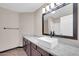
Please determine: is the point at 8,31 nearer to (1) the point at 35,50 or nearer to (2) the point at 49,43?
(1) the point at 35,50

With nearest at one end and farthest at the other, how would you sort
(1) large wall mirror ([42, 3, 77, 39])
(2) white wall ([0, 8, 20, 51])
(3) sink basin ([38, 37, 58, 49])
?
1. (3) sink basin ([38, 37, 58, 49])
2. (1) large wall mirror ([42, 3, 77, 39])
3. (2) white wall ([0, 8, 20, 51])

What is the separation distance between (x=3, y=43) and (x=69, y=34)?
11.2ft

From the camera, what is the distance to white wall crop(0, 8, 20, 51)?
4582 mm

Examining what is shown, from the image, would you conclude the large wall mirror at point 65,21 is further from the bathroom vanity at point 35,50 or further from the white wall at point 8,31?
the white wall at point 8,31

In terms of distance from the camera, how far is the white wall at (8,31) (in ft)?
15.0

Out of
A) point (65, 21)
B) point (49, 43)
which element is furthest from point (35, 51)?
point (65, 21)

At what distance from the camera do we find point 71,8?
199 centimetres

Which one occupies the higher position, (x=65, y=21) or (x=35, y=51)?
(x=65, y=21)

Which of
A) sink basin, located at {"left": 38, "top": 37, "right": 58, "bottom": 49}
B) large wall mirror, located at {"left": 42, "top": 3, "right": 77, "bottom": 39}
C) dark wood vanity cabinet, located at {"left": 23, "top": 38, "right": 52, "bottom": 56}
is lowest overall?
dark wood vanity cabinet, located at {"left": 23, "top": 38, "right": 52, "bottom": 56}

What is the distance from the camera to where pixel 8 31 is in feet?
16.2

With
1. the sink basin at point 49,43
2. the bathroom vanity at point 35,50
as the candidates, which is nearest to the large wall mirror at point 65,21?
the sink basin at point 49,43

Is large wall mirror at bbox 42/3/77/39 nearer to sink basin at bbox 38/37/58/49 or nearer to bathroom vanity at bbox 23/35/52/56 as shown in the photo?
sink basin at bbox 38/37/58/49

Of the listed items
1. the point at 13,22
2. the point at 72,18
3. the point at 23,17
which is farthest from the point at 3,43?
the point at 72,18

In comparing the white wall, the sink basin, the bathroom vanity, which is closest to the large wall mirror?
the sink basin
